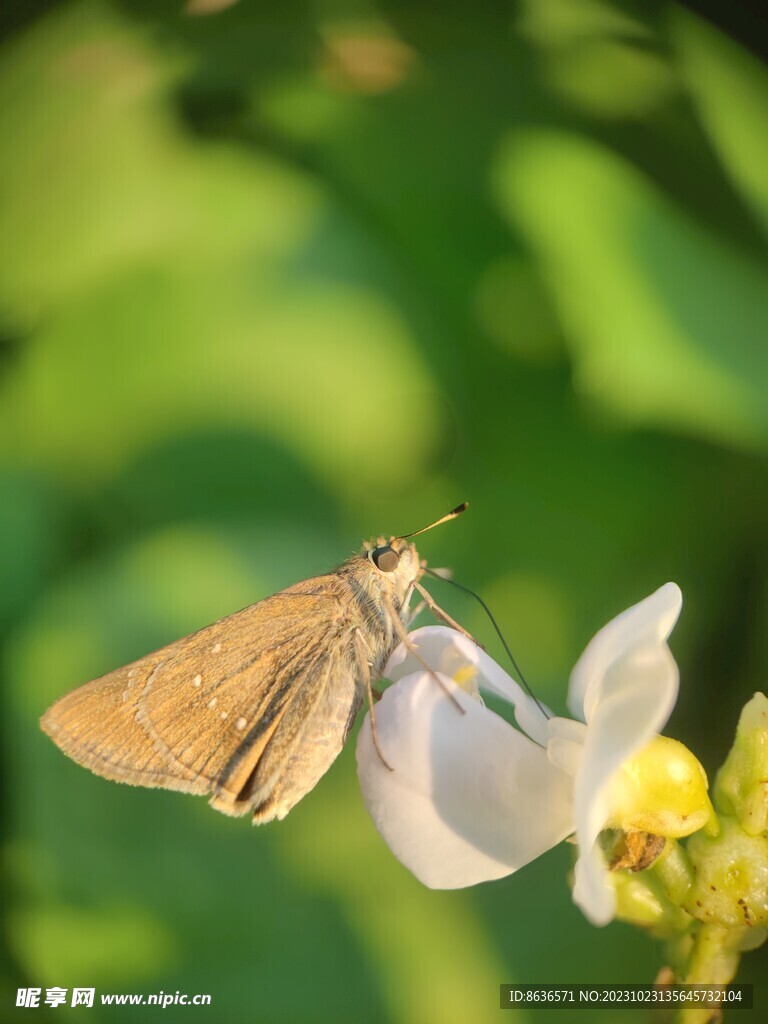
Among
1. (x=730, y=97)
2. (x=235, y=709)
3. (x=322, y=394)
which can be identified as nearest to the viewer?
(x=235, y=709)

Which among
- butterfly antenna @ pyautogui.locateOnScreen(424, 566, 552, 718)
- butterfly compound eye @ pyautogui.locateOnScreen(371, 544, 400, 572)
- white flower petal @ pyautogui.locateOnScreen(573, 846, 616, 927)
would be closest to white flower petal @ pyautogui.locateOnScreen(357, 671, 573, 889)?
white flower petal @ pyautogui.locateOnScreen(573, 846, 616, 927)

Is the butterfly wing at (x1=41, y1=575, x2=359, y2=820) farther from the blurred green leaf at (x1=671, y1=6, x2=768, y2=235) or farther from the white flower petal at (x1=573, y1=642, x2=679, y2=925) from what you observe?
the blurred green leaf at (x1=671, y1=6, x2=768, y2=235)

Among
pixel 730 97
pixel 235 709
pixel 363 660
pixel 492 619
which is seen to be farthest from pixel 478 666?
pixel 730 97

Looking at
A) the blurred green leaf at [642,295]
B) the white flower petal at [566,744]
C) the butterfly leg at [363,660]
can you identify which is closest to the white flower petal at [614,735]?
the white flower petal at [566,744]

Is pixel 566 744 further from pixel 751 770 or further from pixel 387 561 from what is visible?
pixel 387 561

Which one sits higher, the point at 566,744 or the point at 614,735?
the point at 614,735

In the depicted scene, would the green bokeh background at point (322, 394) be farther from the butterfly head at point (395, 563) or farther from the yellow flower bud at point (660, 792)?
the yellow flower bud at point (660, 792)

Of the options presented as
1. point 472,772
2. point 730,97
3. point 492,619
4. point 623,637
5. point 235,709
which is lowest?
point 492,619
